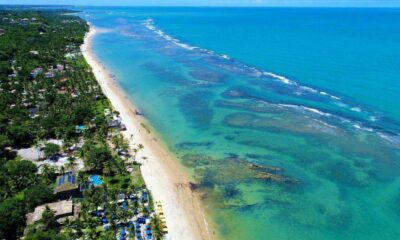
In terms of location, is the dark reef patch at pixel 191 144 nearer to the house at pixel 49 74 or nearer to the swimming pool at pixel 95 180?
the swimming pool at pixel 95 180

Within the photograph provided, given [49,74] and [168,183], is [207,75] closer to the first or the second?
[49,74]

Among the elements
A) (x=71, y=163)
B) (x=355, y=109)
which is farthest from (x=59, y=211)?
(x=355, y=109)

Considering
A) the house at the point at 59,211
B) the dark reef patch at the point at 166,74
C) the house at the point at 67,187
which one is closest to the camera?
the house at the point at 59,211

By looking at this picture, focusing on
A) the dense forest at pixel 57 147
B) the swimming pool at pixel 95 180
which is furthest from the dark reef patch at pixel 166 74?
the swimming pool at pixel 95 180

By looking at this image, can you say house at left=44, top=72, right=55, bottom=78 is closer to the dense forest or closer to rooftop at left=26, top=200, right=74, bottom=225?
the dense forest

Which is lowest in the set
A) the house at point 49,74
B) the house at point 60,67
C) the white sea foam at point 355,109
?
the house at point 60,67

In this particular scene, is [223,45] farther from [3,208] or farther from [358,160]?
[3,208]

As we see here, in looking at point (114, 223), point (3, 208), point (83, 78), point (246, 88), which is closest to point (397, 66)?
point (246, 88)
